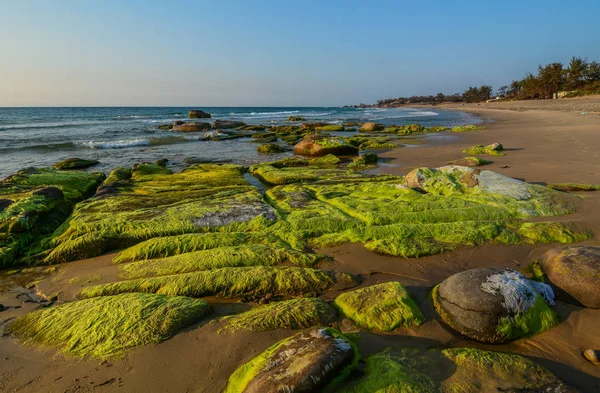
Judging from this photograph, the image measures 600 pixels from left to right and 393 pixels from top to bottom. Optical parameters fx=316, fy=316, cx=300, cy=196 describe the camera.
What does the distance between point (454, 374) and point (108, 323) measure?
11.2ft

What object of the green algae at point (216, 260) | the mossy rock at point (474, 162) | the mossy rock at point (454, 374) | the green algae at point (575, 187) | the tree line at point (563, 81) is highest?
the tree line at point (563, 81)

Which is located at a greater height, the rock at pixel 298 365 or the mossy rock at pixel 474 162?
the mossy rock at pixel 474 162

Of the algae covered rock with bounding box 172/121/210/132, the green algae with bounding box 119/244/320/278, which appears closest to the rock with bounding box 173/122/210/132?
the algae covered rock with bounding box 172/121/210/132

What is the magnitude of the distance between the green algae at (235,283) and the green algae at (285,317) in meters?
0.44

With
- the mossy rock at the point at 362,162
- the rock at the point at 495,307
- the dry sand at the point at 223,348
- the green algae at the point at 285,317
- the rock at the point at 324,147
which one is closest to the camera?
the dry sand at the point at 223,348

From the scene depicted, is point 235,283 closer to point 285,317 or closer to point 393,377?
point 285,317

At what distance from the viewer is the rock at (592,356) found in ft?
9.17

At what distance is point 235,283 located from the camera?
13.5 ft

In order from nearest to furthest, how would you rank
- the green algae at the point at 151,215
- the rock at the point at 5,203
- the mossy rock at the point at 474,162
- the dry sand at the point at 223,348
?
the dry sand at the point at 223,348, the green algae at the point at 151,215, the rock at the point at 5,203, the mossy rock at the point at 474,162

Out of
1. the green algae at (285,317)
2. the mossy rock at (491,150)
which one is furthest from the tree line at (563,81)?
the green algae at (285,317)

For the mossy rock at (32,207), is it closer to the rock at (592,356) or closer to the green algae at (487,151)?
the rock at (592,356)

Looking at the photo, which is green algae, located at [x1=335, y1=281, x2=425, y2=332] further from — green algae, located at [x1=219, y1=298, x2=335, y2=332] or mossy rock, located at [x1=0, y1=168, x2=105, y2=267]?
mossy rock, located at [x1=0, y1=168, x2=105, y2=267]

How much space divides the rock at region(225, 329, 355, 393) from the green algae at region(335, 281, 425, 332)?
61cm

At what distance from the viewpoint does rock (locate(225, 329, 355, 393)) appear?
92.3 inches
